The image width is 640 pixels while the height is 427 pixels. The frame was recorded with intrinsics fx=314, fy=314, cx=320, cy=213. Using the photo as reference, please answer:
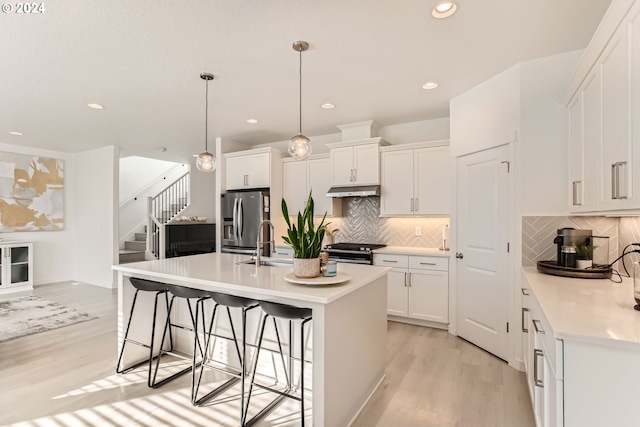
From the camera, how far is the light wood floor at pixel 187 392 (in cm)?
214

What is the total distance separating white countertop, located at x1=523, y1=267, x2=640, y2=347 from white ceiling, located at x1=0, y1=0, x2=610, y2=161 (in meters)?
1.81

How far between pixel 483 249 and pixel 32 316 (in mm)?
5724

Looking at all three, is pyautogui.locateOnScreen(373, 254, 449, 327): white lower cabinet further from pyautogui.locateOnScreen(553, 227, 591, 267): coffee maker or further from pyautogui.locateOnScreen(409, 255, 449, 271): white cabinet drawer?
pyautogui.locateOnScreen(553, 227, 591, 267): coffee maker

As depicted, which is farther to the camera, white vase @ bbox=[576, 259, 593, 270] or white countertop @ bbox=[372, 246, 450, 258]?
white countertop @ bbox=[372, 246, 450, 258]

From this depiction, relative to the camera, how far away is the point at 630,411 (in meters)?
1.12

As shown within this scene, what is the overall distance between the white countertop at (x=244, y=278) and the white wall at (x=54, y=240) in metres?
5.00

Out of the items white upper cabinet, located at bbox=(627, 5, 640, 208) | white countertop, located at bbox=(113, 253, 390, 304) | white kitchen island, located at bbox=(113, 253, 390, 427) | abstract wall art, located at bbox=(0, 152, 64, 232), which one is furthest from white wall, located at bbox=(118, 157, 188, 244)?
white upper cabinet, located at bbox=(627, 5, 640, 208)

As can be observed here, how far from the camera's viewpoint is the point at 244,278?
228 cm

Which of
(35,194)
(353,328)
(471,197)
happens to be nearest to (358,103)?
(471,197)

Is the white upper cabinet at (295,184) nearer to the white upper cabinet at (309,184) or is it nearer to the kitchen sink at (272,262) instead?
the white upper cabinet at (309,184)

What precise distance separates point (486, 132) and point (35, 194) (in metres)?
7.71

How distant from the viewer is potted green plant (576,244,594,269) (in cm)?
221

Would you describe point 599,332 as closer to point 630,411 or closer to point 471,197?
point 630,411

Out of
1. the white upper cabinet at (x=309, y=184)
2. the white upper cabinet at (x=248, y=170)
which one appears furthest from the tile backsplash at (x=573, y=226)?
the white upper cabinet at (x=248, y=170)
